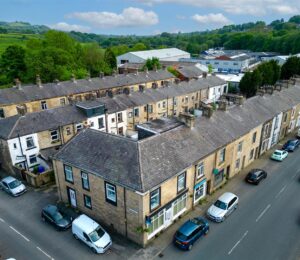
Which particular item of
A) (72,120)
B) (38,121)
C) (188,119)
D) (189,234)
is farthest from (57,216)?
(72,120)

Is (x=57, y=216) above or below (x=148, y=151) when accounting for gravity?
below

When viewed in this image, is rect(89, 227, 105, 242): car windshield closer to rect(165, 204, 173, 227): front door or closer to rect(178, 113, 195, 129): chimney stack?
rect(165, 204, 173, 227): front door

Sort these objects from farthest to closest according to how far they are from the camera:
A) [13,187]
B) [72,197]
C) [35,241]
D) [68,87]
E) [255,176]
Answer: [68,87] → [255,176] → [13,187] → [72,197] → [35,241]

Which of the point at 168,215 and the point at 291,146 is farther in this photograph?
the point at 291,146

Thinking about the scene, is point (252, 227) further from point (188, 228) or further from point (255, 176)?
point (255, 176)

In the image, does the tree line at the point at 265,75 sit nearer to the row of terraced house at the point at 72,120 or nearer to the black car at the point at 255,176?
the row of terraced house at the point at 72,120

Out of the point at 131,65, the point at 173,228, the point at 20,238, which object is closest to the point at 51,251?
the point at 20,238
